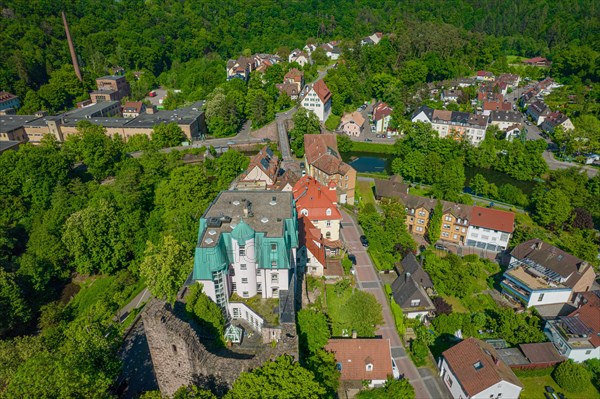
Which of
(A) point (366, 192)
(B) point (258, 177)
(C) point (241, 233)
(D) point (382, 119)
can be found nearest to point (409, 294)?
(C) point (241, 233)

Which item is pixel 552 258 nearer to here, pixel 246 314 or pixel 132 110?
pixel 246 314

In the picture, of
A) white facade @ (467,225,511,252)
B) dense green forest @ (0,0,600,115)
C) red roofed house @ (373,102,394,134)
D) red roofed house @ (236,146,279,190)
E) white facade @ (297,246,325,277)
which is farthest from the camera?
dense green forest @ (0,0,600,115)

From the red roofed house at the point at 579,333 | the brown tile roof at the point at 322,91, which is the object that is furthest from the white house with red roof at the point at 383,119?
the red roofed house at the point at 579,333

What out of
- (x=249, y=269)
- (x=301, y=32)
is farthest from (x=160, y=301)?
(x=301, y=32)

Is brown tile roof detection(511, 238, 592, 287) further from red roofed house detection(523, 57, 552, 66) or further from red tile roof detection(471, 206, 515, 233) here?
red roofed house detection(523, 57, 552, 66)

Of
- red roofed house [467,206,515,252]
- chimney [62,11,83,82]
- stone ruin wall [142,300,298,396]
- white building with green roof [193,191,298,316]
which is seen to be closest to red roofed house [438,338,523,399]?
white building with green roof [193,191,298,316]

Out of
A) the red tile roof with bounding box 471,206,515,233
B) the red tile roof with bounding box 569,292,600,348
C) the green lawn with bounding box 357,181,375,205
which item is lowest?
the green lawn with bounding box 357,181,375,205

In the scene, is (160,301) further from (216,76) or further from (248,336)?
(216,76)
